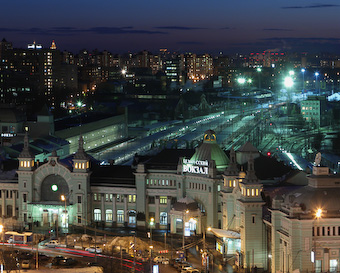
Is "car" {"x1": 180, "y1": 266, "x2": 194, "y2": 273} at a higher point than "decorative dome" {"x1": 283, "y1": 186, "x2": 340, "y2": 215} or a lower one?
lower

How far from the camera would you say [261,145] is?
137 metres

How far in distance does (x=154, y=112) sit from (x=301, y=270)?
132219 mm

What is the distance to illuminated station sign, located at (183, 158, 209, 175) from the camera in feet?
233

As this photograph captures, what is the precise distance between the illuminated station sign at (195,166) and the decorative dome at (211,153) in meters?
0.74

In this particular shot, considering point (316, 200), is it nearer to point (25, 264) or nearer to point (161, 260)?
point (161, 260)

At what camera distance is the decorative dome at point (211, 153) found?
236 ft

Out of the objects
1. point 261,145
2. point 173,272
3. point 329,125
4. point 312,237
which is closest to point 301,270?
point 312,237

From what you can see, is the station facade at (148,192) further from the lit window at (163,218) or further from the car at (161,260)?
the car at (161,260)

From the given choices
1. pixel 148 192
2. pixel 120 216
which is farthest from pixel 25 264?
pixel 148 192

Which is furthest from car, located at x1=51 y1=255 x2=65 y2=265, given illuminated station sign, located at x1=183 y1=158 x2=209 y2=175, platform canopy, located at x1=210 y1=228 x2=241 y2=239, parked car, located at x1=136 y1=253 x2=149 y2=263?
illuminated station sign, located at x1=183 y1=158 x2=209 y2=175

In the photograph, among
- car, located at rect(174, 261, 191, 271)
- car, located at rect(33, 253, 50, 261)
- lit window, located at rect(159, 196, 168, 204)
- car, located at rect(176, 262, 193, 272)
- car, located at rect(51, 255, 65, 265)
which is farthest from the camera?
lit window, located at rect(159, 196, 168, 204)

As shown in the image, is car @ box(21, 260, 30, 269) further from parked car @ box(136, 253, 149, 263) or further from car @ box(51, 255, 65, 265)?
parked car @ box(136, 253, 149, 263)

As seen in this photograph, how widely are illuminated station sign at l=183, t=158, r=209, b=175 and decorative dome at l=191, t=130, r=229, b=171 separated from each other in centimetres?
74

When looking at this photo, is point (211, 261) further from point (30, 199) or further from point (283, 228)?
point (30, 199)
